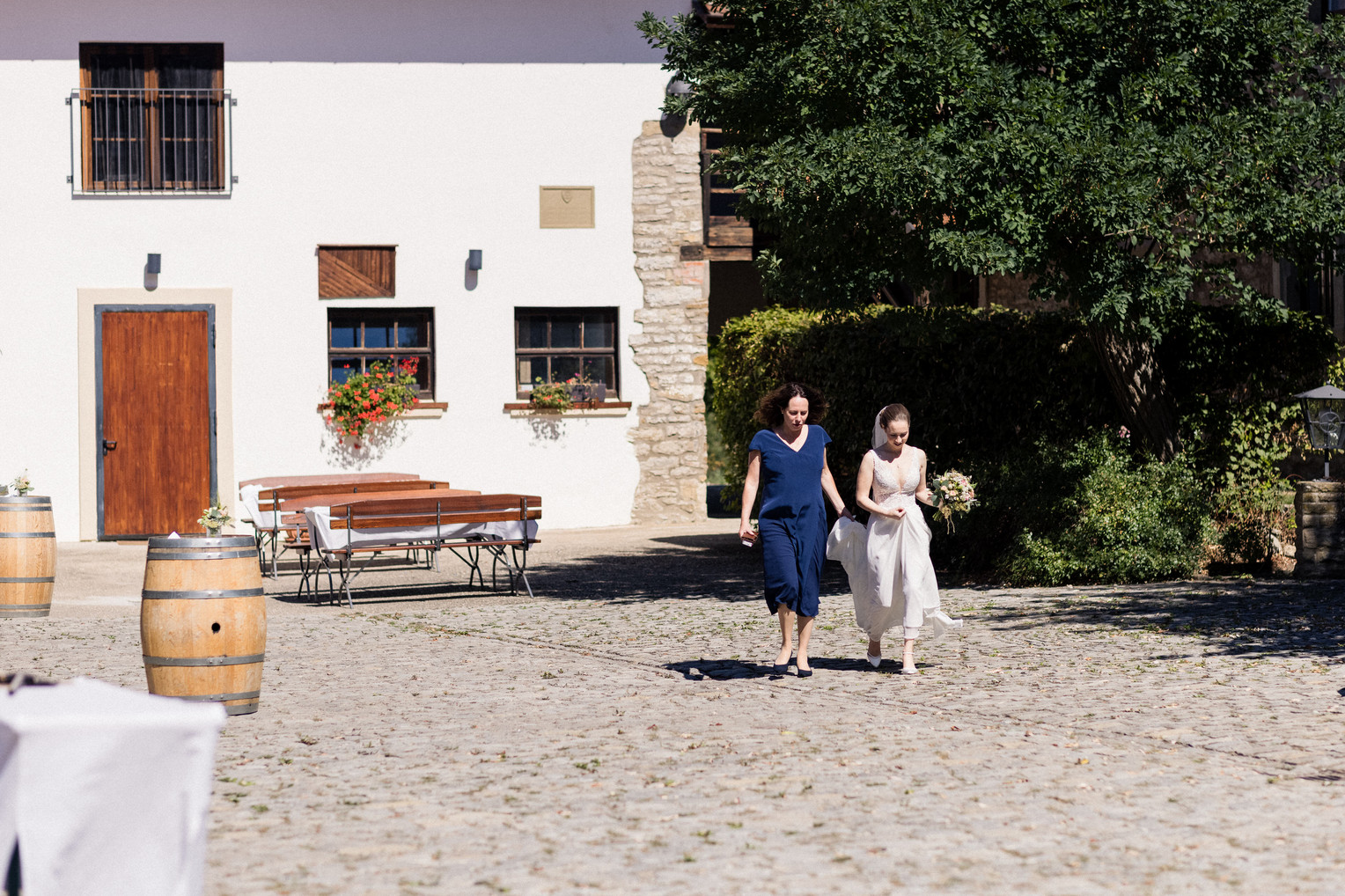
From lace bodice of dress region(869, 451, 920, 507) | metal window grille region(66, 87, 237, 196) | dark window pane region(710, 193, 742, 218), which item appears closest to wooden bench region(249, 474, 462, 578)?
metal window grille region(66, 87, 237, 196)

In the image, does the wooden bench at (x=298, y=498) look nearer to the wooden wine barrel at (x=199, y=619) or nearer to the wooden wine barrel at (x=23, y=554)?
the wooden wine barrel at (x=23, y=554)

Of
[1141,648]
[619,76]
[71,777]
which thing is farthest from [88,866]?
[619,76]

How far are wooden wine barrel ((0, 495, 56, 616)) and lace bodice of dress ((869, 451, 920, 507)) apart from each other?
594 cm

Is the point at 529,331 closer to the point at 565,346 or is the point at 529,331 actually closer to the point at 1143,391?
the point at 565,346

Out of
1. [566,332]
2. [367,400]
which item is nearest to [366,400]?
[367,400]

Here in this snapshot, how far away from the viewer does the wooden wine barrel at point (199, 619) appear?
642 centimetres

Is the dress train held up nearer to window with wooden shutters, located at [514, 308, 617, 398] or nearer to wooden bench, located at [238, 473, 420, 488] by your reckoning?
wooden bench, located at [238, 473, 420, 488]

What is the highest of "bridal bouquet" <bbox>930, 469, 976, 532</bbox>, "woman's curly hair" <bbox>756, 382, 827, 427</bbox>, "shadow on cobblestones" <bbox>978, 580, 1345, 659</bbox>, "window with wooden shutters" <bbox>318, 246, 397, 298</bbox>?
"window with wooden shutters" <bbox>318, 246, 397, 298</bbox>

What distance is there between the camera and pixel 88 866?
10.0 feet

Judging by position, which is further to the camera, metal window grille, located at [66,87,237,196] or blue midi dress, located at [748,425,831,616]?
metal window grille, located at [66,87,237,196]

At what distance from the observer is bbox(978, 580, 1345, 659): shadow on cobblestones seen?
8234 millimetres

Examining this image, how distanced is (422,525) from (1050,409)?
17.2 feet

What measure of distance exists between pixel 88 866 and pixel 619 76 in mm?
A: 15221

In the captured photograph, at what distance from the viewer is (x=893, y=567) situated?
771 centimetres
